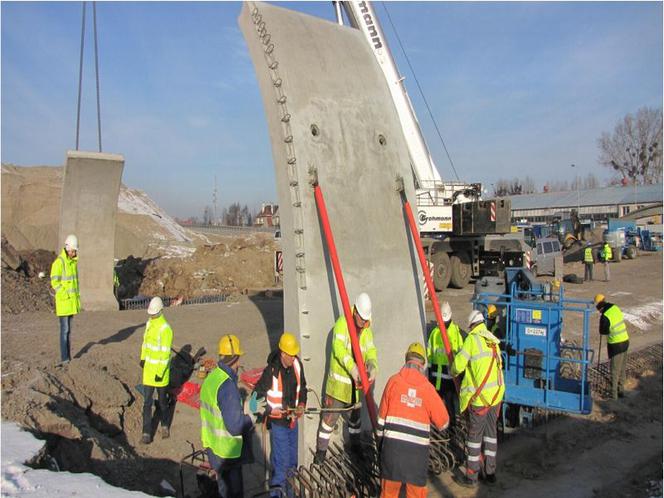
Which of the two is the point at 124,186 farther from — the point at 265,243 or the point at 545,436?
the point at 545,436

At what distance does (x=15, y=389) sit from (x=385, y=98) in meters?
5.18

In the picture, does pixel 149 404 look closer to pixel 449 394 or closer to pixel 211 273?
pixel 449 394

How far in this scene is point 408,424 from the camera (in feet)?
11.8

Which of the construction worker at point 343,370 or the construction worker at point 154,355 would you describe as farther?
the construction worker at point 154,355

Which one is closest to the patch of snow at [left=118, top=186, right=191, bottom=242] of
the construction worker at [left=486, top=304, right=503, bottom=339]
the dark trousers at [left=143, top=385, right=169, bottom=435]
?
Result: the dark trousers at [left=143, top=385, right=169, bottom=435]

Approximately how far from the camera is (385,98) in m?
6.38

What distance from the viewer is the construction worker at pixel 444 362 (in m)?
6.02

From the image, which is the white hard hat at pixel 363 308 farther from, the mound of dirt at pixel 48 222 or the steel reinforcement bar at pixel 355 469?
the mound of dirt at pixel 48 222

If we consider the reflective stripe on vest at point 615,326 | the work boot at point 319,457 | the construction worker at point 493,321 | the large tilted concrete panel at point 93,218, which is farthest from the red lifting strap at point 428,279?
the large tilted concrete panel at point 93,218

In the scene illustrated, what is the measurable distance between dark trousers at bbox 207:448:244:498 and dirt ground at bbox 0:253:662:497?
0.93m

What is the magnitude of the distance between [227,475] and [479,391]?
7.99 ft

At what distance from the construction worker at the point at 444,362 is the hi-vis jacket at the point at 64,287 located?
480cm

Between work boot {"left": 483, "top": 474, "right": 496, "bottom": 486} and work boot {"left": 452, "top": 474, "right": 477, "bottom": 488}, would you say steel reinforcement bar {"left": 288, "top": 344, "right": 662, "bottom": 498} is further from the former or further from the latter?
work boot {"left": 483, "top": 474, "right": 496, "bottom": 486}

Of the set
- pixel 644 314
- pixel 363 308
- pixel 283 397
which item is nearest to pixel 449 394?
pixel 363 308
